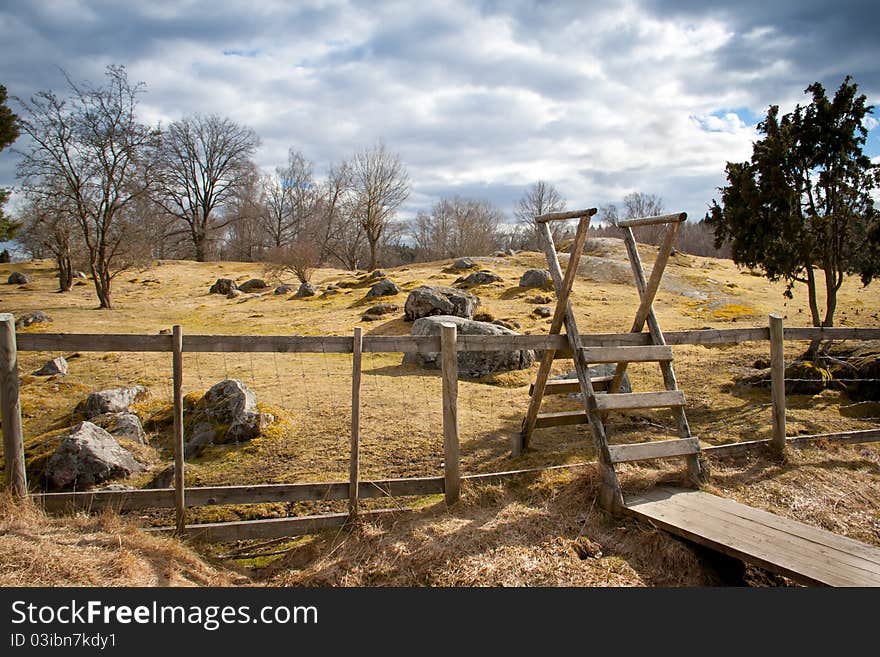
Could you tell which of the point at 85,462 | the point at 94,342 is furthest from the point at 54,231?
the point at 94,342

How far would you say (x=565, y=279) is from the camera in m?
6.42

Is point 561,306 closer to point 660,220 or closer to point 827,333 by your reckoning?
point 660,220

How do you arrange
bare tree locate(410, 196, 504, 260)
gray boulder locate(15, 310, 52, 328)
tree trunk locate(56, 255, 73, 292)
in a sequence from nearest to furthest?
gray boulder locate(15, 310, 52, 328) < tree trunk locate(56, 255, 73, 292) < bare tree locate(410, 196, 504, 260)

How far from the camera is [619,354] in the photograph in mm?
6188

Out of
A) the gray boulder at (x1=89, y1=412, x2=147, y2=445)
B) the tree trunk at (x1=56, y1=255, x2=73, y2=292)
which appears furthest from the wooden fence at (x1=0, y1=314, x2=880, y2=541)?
the tree trunk at (x1=56, y1=255, x2=73, y2=292)

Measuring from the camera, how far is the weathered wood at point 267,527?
5230 mm

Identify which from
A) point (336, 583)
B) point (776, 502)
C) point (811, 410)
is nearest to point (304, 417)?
point (336, 583)

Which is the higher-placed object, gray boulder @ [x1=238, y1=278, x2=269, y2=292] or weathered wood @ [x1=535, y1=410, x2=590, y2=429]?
gray boulder @ [x1=238, y1=278, x2=269, y2=292]

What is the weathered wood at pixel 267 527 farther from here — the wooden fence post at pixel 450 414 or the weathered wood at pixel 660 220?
the weathered wood at pixel 660 220

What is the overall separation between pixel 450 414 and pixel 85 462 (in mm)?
4910

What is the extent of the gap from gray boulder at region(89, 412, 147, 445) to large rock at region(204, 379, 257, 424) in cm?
102

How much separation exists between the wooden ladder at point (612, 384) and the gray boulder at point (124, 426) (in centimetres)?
591

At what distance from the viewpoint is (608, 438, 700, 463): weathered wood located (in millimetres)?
5586

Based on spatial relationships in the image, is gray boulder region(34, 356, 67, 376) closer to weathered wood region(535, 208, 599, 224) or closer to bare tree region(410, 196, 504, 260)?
weathered wood region(535, 208, 599, 224)
